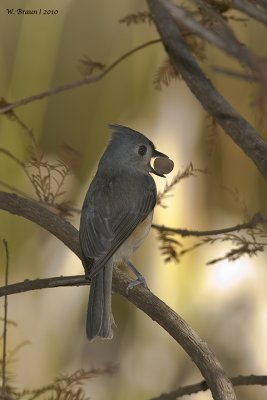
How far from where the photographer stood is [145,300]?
2.00 m

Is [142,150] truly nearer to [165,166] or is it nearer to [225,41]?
[165,166]

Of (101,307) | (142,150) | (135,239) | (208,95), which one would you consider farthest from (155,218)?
(208,95)

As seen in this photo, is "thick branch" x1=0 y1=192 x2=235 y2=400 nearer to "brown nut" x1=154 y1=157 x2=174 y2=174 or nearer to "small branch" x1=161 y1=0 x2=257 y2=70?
"brown nut" x1=154 y1=157 x2=174 y2=174

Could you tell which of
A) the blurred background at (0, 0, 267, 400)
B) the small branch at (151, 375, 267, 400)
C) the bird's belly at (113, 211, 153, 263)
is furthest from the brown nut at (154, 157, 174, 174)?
the blurred background at (0, 0, 267, 400)

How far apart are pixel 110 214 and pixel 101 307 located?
0.37m

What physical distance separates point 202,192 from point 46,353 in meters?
1.12

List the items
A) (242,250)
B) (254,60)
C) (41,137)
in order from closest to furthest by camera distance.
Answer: (254,60), (242,250), (41,137)

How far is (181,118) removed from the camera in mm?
3586

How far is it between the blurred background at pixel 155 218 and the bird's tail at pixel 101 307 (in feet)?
3.99

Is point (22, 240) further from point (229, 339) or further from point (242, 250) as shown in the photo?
point (242, 250)

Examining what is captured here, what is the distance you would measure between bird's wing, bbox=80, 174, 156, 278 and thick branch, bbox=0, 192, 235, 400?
7 cm

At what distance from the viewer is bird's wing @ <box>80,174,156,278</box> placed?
7.27 ft

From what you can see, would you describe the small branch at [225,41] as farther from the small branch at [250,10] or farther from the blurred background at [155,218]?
the blurred background at [155,218]

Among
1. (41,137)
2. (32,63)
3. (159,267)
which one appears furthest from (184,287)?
(32,63)
